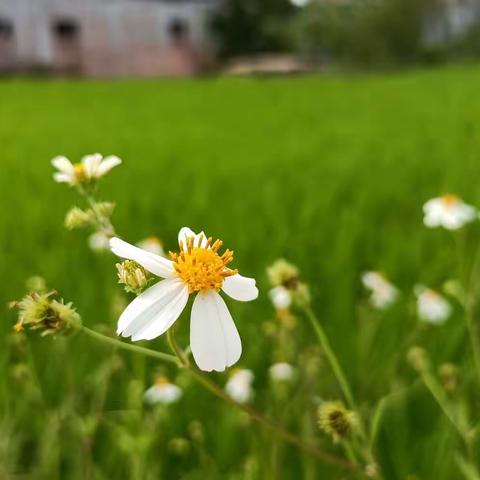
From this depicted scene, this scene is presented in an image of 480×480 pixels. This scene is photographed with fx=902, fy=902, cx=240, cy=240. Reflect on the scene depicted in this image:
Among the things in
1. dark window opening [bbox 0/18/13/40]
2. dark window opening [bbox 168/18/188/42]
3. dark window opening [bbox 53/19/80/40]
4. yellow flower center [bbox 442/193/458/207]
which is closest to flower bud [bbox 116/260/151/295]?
yellow flower center [bbox 442/193/458/207]

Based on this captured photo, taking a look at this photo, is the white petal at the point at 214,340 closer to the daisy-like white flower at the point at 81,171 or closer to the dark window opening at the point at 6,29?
the daisy-like white flower at the point at 81,171

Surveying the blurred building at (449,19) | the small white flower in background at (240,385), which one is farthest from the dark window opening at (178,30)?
the small white flower in background at (240,385)

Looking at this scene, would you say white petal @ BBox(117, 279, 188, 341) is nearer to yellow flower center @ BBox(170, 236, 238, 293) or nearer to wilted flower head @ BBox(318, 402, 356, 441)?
yellow flower center @ BBox(170, 236, 238, 293)

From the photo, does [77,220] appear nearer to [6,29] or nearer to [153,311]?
[153,311]

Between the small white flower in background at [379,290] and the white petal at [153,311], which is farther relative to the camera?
the small white flower in background at [379,290]

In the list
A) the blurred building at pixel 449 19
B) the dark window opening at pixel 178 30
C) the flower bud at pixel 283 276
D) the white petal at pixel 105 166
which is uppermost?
the white petal at pixel 105 166

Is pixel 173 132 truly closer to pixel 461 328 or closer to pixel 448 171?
pixel 448 171
